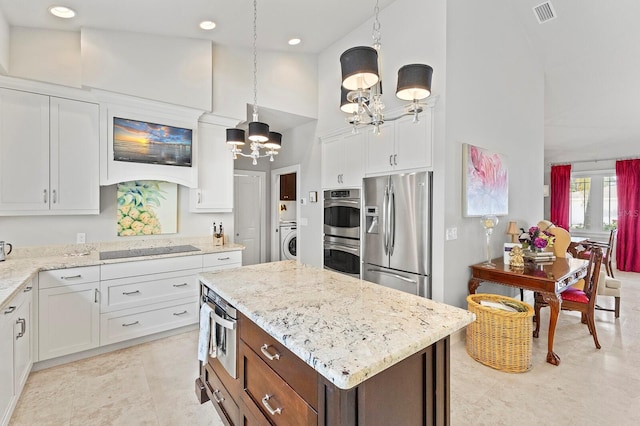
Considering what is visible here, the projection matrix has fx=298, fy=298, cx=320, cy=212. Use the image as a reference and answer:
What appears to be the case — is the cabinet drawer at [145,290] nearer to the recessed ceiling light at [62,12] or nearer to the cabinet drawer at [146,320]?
the cabinet drawer at [146,320]

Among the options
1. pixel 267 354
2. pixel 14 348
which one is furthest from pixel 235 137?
pixel 14 348

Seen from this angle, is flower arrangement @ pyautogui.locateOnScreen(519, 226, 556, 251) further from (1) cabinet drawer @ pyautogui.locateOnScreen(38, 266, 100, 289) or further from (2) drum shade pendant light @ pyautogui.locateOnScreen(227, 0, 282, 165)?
(1) cabinet drawer @ pyautogui.locateOnScreen(38, 266, 100, 289)

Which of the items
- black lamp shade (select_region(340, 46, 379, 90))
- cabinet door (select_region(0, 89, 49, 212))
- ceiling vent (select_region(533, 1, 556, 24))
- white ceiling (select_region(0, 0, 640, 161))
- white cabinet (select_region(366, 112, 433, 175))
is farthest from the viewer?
ceiling vent (select_region(533, 1, 556, 24))

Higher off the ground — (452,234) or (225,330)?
(452,234)

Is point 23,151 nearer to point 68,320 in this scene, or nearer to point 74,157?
point 74,157

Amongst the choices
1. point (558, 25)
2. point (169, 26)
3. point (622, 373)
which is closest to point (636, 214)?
point (558, 25)

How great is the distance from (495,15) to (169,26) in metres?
3.71

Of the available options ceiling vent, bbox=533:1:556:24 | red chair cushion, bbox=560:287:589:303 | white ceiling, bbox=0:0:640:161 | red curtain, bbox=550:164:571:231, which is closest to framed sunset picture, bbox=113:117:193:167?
white ceiling, bbox=0:0:640:161

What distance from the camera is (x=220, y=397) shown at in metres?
1.88

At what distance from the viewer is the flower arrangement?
3334mm

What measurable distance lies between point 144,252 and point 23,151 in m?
1.38

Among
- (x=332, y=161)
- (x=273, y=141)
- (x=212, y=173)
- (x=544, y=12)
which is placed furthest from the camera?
Answer: (x=332, y=161)

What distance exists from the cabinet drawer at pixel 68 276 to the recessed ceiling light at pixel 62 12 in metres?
2.26

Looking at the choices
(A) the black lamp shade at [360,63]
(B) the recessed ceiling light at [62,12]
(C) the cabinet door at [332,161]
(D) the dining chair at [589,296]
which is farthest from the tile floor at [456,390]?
(B) the recessed ceiling light at [62,12]
